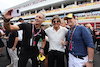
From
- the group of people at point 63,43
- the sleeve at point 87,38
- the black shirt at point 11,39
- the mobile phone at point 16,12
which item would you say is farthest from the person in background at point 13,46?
the sleeve at point 87,38

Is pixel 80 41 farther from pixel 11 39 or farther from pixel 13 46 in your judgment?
pixel 11 39

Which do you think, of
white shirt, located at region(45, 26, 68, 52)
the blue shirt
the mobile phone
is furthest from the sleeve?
the mobile phone

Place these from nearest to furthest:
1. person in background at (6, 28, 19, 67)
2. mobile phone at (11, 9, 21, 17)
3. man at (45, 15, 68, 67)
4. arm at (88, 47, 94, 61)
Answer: mobile phone at (11, 9, 21, 17)
arm at (88, 47, 94, 61)
man at (45, 15, 68, 67)
person in background at (6, 28, 19, 67)

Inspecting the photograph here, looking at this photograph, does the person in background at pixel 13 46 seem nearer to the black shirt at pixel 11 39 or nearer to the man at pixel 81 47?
the black shirt at pixel 11 39

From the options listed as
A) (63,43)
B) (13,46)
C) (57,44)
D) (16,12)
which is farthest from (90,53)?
(13,46)

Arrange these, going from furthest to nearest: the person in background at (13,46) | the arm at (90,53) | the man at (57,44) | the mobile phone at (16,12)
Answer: the person in background at (13,46)
the man at (57,44)
the arm at (90,53)
the mobile phone at (16,12)

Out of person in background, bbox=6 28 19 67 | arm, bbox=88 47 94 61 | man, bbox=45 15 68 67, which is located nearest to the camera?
arm, bbox=88 47 94 61

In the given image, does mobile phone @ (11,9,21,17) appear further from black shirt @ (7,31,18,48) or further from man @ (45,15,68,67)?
black shirt @ (7,31,18,48)

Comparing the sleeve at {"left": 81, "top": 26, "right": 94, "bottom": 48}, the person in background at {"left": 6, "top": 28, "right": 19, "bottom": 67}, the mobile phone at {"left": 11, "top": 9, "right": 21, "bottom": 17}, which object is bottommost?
the person in background at {"left": 6, "top": 28, "right": 19, "bottom": 67}

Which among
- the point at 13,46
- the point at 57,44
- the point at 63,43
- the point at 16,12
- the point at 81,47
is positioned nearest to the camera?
the point at 16,12

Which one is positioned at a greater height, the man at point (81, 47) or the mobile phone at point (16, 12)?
the mobile phone at point (16, 12)

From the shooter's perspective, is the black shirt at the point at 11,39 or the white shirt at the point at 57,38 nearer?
the white shirt at the point at 57,38

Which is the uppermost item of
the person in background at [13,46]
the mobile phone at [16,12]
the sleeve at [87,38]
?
the mobile phone at [16,12]

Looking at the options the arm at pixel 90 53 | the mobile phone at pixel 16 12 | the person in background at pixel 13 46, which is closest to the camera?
the mobile phone at pixel 16 12
